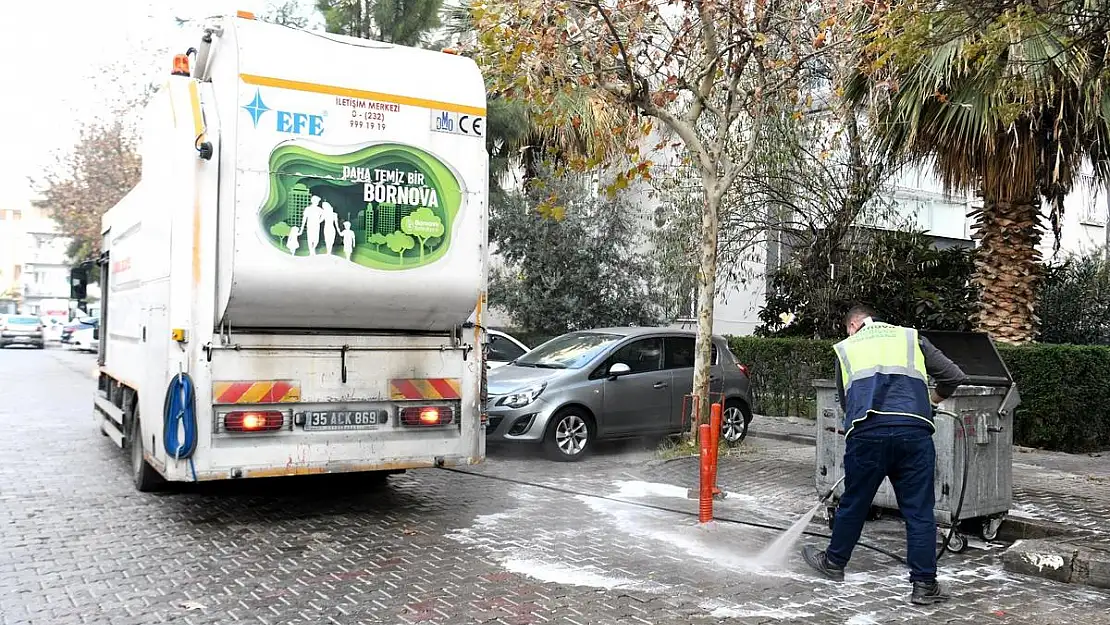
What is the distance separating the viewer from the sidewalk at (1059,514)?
622 cm

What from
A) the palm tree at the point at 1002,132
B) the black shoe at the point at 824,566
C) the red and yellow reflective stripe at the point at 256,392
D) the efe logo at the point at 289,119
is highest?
the palm tree at the point at 1002,132

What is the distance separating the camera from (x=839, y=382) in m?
6.32

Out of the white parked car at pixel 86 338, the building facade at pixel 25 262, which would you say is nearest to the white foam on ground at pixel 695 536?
the white parked car at pixel 86 338

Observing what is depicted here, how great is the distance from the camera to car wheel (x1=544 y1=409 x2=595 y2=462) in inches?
423

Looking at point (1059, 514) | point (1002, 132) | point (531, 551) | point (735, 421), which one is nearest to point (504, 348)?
point (735, 421)

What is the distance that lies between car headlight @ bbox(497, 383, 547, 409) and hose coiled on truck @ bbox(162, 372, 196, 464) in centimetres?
428

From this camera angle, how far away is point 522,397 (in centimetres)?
1073

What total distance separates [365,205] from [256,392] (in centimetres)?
150

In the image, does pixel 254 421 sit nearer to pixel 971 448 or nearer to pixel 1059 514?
pixel 971 448

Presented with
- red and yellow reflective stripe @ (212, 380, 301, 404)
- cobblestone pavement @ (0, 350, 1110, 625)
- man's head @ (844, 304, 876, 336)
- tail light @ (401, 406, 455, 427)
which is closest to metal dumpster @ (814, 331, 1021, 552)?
cobblestone pavement @ (0, 350, 1110, 625)

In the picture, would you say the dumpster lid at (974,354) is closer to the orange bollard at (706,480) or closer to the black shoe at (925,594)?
the orange bollard at (706,480)

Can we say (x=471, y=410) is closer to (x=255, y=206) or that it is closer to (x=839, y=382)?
(x=255, y=206)

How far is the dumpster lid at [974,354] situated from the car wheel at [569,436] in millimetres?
4153

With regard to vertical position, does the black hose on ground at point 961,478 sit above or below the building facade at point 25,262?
below
